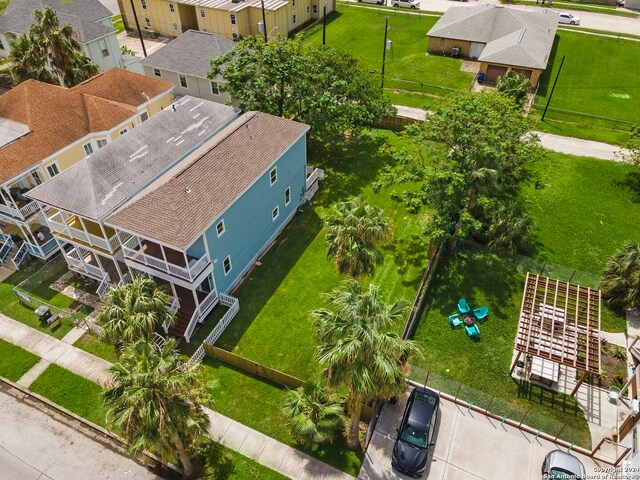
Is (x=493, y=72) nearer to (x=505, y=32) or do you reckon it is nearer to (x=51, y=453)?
(x=505, y=32)

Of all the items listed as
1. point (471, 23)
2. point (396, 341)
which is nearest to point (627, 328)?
point (396, 341)

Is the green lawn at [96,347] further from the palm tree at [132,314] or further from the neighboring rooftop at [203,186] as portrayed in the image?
the neighboring rooftop at [203,186]

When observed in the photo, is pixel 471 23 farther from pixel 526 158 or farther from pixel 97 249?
pixel 97 249

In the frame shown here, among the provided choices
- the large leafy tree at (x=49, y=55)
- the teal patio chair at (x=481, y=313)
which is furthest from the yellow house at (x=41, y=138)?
the teal patio chair at (x=481, y=313)

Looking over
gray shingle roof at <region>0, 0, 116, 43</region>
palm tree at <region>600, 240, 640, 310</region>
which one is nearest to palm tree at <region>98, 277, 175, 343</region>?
palm tree at <region>600, 240, 640, 310</region>

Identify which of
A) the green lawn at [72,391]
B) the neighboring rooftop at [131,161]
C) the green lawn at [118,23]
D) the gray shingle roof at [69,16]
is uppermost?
the gray shingle roof at [69,16]
